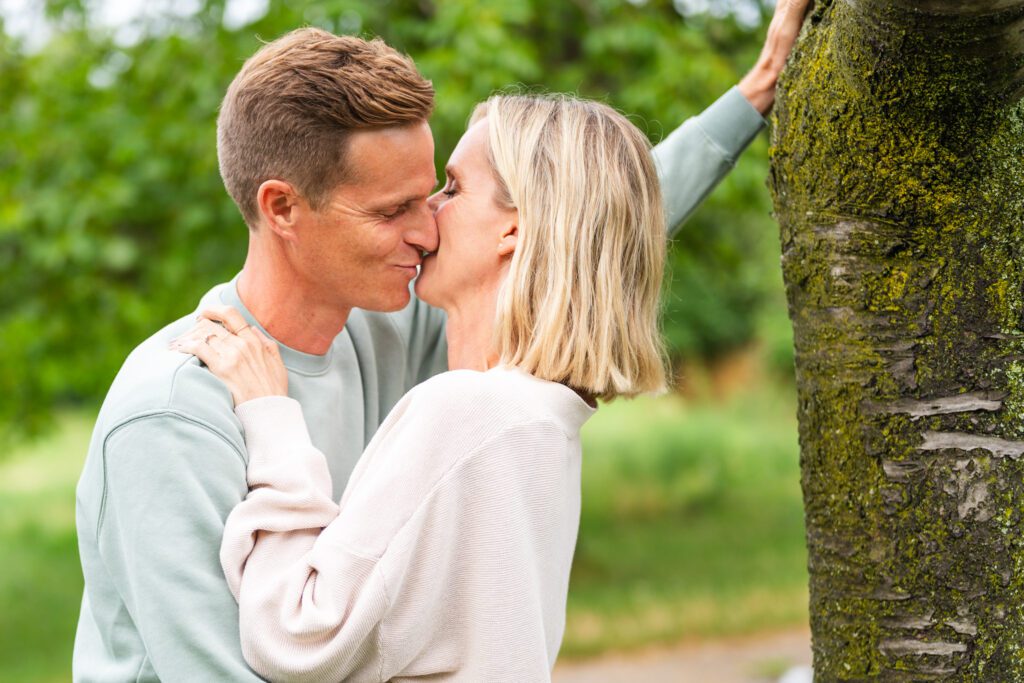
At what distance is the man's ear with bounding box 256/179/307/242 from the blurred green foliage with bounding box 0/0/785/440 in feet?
12.3

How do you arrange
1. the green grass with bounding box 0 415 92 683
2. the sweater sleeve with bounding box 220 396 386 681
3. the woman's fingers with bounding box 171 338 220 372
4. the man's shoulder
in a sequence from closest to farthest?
1. the sweater sleeve with bounding box 220 396 386 681
2. the man's shoulder
3. the woman's fingers with bounding box 171 338 220 372
4. the green grass with bounding box 0 415 92 683

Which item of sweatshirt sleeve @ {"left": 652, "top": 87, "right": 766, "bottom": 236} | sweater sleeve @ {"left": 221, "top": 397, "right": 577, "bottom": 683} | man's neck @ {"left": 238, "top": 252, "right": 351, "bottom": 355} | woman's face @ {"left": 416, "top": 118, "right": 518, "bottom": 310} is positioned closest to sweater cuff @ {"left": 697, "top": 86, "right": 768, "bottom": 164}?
sweatshirt sleeve @ {"left": 652, "top": 87, "right": 766, "bottom": 236}

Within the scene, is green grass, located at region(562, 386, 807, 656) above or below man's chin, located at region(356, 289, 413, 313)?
below

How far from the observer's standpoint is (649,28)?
22.4 feet

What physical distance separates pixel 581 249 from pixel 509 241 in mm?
185

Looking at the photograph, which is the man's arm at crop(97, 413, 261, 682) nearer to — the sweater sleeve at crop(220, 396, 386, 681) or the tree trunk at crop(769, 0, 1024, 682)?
the sweater sleeve at crop(220, 396, 386, 681)

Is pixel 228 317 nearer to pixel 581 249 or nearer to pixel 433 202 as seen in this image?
pixel 433 202

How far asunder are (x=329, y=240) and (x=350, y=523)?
2.50 feet

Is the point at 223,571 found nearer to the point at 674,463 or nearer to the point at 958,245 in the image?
the point at 958,245

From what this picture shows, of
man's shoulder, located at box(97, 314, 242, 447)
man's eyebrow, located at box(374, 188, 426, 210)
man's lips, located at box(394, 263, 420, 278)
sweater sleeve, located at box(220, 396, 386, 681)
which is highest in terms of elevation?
man's eyebrow, located at box(374, 188, 426, 210)

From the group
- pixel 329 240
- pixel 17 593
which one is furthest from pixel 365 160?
pixel 17 593

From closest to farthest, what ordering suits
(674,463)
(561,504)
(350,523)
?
1. (350,523)
2. (561,504)
3. (674,463)

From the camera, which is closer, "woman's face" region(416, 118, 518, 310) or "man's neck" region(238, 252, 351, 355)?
"woman's face" region(416, 118, 518, 310)

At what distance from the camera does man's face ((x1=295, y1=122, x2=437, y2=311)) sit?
8.14 ft
